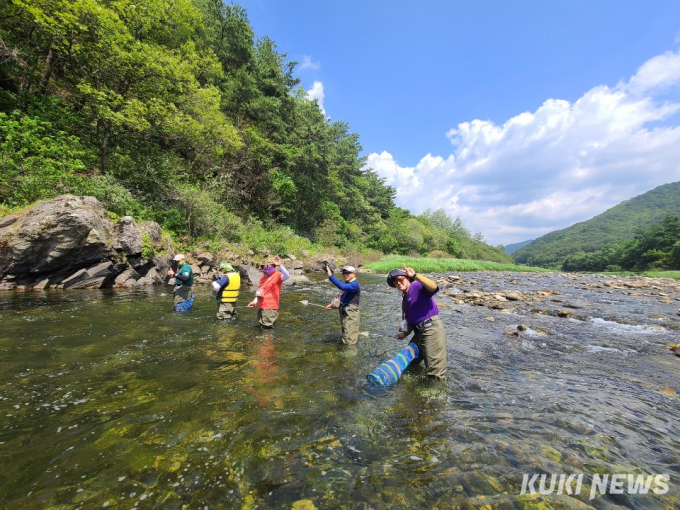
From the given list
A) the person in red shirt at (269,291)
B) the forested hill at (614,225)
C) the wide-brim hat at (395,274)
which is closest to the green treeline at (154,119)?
the person in red shirt at (269,291)

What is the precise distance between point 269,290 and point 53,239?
10.9 meters

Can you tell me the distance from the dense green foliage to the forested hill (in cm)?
7048

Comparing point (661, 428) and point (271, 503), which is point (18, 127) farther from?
point (661, 428)

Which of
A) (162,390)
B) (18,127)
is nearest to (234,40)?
(18,127)

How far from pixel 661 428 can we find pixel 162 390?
7861mm

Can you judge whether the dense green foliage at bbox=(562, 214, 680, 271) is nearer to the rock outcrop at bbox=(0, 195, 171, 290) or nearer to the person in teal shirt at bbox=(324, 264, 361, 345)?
the person in teal shirt at bbox=(324, 264, 361, 345)

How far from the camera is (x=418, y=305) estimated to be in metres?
5.79

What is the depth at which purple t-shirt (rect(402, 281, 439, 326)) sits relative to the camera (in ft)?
18.7

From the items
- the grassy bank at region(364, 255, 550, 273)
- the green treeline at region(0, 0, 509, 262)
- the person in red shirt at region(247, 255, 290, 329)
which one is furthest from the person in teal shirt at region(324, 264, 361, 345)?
the grassy bank at region(364, 255, 550, 273)

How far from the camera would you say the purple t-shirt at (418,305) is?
5.69 metres

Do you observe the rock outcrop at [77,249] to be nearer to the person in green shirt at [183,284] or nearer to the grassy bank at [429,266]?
the person in green shirt at [183,284]

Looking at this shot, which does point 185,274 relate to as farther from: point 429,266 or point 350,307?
point 429,266

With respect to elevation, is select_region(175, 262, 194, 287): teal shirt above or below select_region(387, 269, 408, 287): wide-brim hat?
below

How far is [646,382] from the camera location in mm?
5828
